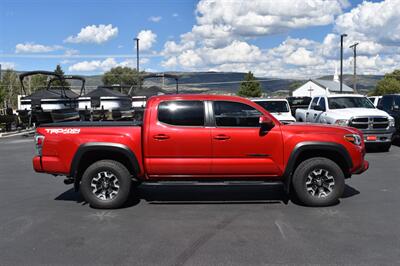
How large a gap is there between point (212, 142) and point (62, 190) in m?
3.47

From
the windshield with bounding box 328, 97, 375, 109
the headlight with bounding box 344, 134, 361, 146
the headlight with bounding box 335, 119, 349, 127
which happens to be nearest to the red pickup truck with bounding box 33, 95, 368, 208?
the headlight with bounding box 344, 134, 361, 146

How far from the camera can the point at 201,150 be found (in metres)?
6.59

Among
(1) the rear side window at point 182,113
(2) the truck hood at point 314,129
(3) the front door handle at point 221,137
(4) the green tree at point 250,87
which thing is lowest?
(3) the front door handle at point 221,137

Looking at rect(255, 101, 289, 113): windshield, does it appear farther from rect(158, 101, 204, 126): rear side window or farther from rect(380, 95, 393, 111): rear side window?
rect(158, 101, 204, 126): rear side window

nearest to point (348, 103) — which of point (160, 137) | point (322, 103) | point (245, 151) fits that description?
point (322, 103)

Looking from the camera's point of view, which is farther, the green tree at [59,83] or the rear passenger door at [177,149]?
the green tree at [59,83]

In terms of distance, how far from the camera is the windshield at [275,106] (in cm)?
1664

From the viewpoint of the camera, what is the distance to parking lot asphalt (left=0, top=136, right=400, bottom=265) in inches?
185

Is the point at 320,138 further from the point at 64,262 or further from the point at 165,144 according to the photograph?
the point at 64,262

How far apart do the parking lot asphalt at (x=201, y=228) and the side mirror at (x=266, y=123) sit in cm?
126

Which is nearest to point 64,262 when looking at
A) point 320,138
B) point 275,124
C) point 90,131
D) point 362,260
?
point 90,131

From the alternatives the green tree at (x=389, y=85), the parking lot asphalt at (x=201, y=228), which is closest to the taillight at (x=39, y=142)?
the parking lot asphalt at (x=201, y=228)

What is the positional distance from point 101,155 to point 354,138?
4.01 meters

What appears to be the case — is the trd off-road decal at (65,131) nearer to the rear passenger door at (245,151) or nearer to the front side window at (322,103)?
the rear passenger door at (245,151)
